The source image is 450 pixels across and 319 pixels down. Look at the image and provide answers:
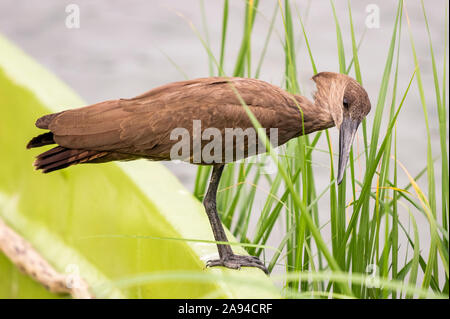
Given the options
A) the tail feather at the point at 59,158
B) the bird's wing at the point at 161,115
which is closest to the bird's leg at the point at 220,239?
the bird's wing at the point at 161,115

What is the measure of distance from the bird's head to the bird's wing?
8 centimetres

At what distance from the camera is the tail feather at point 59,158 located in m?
0.85

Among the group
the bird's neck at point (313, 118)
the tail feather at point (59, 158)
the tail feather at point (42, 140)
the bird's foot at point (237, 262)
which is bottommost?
the bird's foot at point (237, 262)

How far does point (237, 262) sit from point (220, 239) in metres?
0.05

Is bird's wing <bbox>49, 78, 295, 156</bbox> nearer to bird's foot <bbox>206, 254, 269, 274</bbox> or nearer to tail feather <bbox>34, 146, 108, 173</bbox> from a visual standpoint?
tail feather <bbox>34, 146, 108, 173</bbox>

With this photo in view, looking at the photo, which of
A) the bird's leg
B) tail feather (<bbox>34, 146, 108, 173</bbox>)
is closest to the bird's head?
the bird's leg

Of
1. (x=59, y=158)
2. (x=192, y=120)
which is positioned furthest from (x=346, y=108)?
(x=59, y=158)

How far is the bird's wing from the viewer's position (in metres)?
0.87

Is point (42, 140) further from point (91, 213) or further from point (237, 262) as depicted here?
point (237, 262)

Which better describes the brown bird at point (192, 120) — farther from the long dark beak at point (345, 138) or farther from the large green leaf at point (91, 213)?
the large green leaf at point (91, 213)

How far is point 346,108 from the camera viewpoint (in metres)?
0.89
